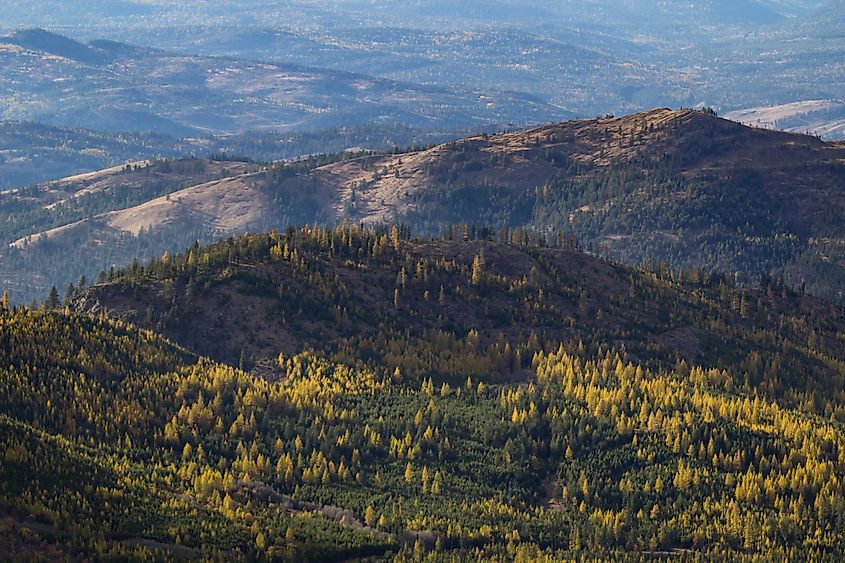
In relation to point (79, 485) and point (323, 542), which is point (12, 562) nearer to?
point (79, 485)

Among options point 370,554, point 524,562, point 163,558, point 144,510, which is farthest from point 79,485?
point 524,562

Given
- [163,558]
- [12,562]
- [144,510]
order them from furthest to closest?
1. [144,510]
2. [163,558]
3. [12,562]

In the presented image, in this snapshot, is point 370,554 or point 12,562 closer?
point 12,562

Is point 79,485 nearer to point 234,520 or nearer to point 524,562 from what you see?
point 234,520

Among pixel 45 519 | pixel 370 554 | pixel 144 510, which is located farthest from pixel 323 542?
pixel 45 519

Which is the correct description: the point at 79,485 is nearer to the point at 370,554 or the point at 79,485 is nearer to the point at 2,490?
the point at 2,490

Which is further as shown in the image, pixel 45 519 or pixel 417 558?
pixel 417 558

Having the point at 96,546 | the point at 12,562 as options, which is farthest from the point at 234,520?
the point at 12,562

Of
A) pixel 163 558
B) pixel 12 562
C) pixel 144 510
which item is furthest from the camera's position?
pixel 144 510
